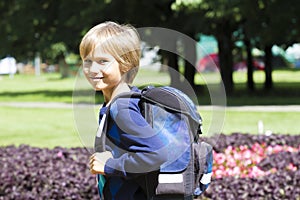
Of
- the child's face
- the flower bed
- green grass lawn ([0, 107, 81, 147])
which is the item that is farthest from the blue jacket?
green grass lawn ([0, 107, 81, 147])

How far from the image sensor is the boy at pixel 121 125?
269 centimetres

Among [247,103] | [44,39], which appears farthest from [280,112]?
[44,39]

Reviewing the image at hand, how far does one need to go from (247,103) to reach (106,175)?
62.0 feet

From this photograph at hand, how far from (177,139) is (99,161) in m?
0.35

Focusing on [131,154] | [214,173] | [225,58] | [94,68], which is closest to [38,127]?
[214,173]

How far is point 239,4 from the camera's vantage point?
20.0 meters

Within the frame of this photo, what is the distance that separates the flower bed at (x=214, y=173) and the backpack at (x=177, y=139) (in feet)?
10.5

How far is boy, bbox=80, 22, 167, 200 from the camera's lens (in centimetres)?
269

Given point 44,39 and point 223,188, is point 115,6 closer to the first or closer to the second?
point 44,39

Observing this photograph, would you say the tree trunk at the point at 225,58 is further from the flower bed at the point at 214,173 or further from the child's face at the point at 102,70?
the child's face at the point at 102,70

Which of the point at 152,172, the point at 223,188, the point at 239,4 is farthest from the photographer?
the point at 239,4

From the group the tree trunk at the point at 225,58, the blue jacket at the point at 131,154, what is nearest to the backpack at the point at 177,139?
the blue jacket at the point at 131,154

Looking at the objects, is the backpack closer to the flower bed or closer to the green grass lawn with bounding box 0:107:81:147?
the flower bed

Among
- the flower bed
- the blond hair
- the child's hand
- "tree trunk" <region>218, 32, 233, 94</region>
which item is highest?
the blond hair
